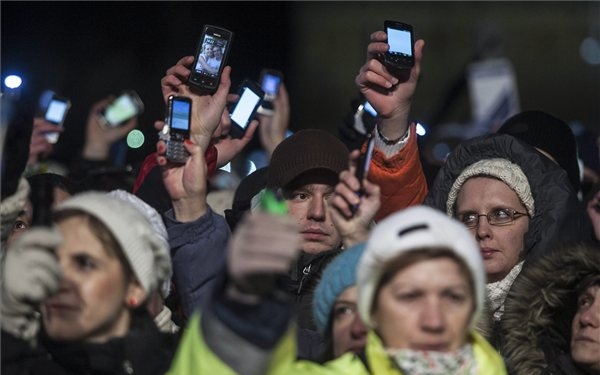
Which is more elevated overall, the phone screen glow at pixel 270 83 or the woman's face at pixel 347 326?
the woman's face at pixel 347 326

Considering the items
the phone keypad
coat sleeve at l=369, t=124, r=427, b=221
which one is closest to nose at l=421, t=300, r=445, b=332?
the phone keypad

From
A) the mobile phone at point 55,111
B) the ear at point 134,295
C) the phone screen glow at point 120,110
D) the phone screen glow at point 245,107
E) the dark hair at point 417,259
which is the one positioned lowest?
the phone screen glow at point 120,110

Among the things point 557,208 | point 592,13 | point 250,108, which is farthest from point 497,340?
point 592,13

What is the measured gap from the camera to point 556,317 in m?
6.43

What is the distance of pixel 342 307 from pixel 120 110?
4.49 meters

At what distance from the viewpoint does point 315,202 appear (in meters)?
7.16

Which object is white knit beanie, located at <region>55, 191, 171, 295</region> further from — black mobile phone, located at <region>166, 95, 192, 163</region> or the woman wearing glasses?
the woman wearing glasses

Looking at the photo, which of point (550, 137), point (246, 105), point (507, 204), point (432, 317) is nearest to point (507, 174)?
point (507, 204)

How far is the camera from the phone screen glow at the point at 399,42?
6750mm

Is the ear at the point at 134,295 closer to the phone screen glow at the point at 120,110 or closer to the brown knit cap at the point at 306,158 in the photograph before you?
the brown knit cap at the point at 306,158

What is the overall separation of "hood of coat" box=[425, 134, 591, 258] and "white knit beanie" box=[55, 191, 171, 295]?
81.8 inches

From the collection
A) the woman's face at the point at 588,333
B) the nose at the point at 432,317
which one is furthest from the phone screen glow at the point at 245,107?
the nose at the point at 432,317

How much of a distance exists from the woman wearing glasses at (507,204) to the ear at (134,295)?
1883mm

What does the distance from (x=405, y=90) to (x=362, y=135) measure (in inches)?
57.2
